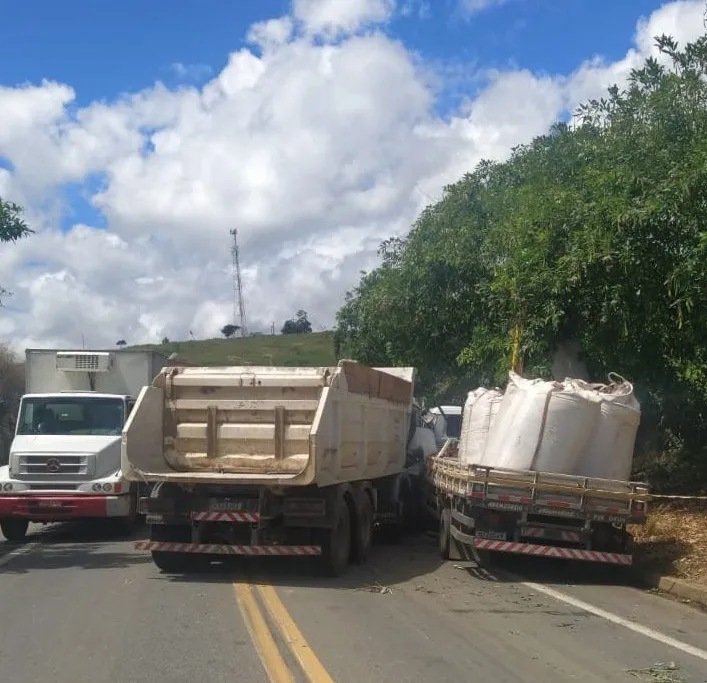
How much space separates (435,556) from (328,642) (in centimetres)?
602

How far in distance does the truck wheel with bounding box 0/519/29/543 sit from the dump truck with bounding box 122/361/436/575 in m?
4.75

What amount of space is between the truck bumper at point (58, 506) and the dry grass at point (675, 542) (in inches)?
320

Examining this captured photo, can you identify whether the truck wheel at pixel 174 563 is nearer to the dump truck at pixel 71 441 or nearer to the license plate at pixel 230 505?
the license plate at pixel 230 505

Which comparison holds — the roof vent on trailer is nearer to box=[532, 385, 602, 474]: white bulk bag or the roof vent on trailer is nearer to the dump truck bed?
the dump truck bed

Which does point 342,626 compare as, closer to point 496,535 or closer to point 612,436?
point 496,535

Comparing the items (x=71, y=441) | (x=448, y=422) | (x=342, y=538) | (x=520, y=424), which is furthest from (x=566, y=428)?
(x=448, y=422)

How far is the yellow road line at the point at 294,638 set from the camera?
6.83 m

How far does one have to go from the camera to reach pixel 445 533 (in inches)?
517

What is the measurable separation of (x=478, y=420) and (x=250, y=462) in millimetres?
3467

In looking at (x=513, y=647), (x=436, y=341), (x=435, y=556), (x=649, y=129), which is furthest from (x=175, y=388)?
(x=436, y=341)

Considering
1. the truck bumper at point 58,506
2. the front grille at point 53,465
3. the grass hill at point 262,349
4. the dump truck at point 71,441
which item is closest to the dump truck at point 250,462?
the truck bumper at point 58,506

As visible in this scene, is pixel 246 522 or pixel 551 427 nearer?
pixel 246 522

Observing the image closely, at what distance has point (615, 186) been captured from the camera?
1328 centimetres

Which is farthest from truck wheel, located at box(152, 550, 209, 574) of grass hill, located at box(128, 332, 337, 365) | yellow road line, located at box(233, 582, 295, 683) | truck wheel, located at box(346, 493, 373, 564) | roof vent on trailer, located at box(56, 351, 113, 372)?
grass hill, located at box(128, 332, 337, 365)
